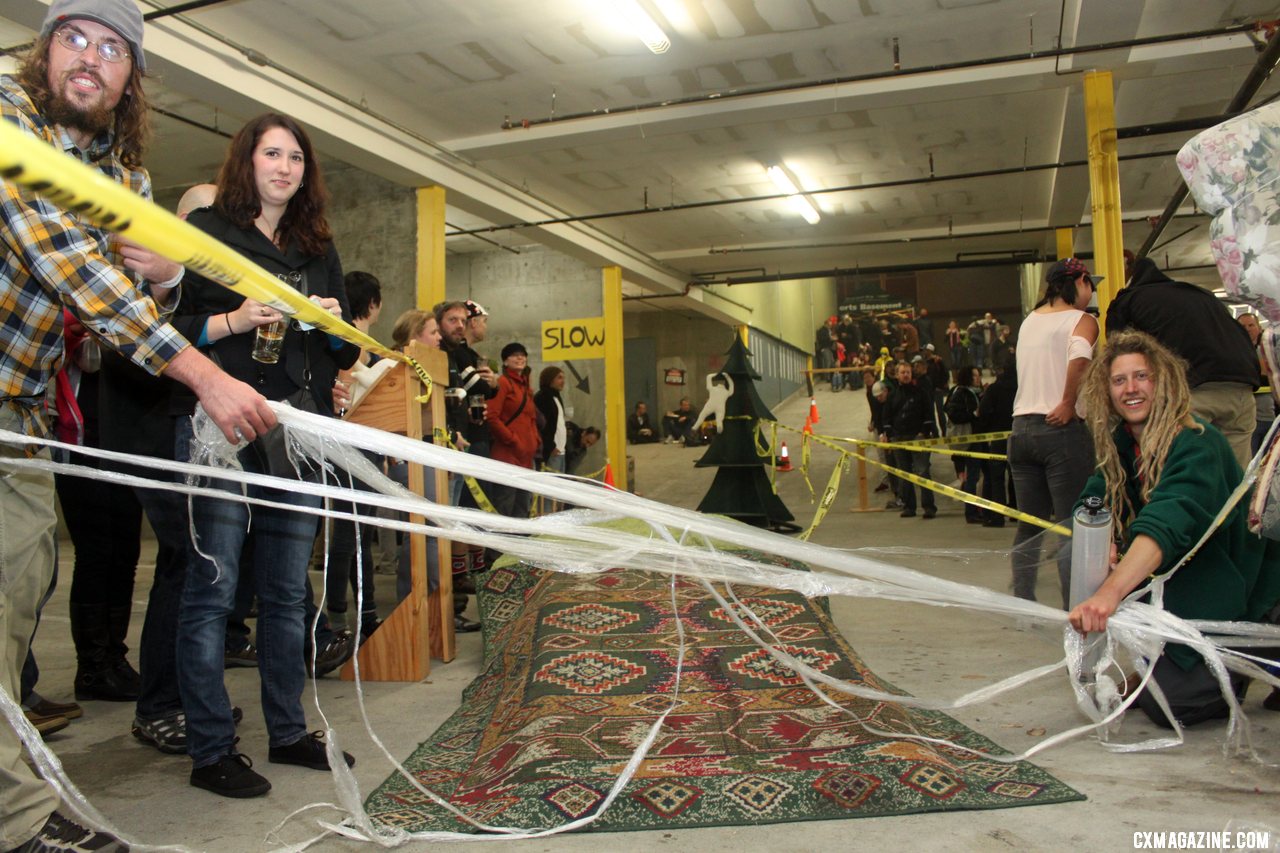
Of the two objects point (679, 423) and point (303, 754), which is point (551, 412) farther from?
point (679, 423)

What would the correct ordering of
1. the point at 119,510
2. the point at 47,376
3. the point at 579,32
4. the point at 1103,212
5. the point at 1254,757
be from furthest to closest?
the point at 1103,212, the point at 579,32, the point at 119,510, the point at 1254,757, the point at 47,376

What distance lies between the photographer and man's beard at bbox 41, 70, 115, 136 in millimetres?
1660

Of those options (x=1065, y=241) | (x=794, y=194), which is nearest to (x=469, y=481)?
(x=794, y=194)

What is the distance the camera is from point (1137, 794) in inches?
72.2

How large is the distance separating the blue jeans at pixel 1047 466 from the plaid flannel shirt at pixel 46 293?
2.67m

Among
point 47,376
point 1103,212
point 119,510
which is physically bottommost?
point 119,510

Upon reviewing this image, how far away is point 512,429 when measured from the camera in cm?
512

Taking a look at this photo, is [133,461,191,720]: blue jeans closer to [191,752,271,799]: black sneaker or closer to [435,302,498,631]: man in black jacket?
[191,752,271,799]: black sneaker

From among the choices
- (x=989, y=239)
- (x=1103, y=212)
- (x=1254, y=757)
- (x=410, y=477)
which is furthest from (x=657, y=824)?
(x=989, y=239)

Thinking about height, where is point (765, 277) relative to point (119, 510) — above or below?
Result: above

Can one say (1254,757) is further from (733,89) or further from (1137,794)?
(733,89)

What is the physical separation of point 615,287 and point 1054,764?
41.6 ft

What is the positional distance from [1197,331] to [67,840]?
11.0 feet

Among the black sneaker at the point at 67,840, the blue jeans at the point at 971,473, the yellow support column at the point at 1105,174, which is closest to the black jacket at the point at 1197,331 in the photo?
the black sneaker at the point at 67,840
